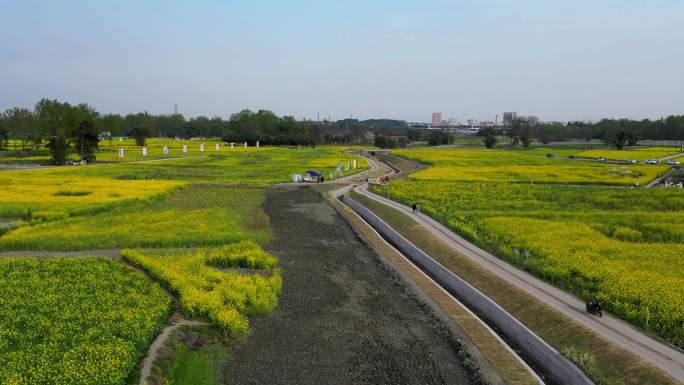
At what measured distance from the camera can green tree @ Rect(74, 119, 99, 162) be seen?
256ft

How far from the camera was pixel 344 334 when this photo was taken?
1738cm

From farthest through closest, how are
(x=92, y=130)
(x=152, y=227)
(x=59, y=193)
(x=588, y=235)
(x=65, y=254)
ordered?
(x=92, y=130) → (x=59, y=193) → (x=152, y=227) → (x=588, y=235) → (x=65, y=254)

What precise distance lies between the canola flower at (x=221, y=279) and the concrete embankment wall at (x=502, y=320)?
7.04 metres

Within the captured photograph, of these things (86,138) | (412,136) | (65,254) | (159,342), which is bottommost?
(159,342)

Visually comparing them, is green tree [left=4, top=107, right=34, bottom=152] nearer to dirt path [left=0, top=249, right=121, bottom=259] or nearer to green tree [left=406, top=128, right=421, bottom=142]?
dirt path [left=0, top=249, right=121, bottom=259]

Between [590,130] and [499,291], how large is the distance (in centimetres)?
18578

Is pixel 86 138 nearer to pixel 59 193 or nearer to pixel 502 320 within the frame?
pixel 59 193

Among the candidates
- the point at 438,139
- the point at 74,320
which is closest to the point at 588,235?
the point at 74,320

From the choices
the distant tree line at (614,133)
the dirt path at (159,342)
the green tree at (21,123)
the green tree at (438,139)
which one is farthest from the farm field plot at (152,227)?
the green tree at (438,139)

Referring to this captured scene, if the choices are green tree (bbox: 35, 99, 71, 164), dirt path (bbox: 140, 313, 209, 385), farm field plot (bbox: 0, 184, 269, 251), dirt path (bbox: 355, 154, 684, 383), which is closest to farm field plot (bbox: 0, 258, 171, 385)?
dirt path (bbox: 140, 313, 209, 385)

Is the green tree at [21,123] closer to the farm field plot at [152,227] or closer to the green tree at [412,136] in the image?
the farm field plot at [152,227]

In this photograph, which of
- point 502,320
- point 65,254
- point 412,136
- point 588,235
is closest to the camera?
point 502,320

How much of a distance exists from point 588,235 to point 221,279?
20.0 m

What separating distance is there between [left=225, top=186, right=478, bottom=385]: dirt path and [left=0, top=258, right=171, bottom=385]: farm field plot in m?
2.88
